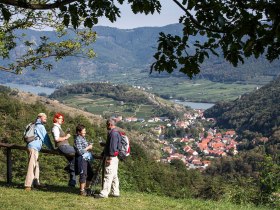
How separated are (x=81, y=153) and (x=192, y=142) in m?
135

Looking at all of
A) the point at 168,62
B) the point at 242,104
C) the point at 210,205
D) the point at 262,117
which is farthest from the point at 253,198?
the point at 242,104

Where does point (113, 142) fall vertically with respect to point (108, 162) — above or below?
above

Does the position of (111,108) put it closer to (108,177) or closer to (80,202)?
(108,177)

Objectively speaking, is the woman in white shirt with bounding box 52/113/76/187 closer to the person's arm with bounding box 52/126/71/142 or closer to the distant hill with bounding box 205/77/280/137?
the person's arm with bounding box 52/126/71/142

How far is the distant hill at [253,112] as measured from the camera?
13382 centimetres

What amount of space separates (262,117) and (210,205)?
134334 mm

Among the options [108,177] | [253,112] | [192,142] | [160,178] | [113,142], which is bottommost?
[192,142]

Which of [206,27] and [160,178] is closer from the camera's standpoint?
[206,27]

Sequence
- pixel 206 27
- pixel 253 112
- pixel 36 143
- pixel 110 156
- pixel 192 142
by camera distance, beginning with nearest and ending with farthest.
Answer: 1. pixel 206 27
2. pixel 110 156
3. pixel 36 143
4. pixel 192 142
5. pixel 253 112

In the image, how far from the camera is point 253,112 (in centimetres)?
15525

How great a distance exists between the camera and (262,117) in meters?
Answer: 137

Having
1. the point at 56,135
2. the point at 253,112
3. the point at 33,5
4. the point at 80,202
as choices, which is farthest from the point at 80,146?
the point at 253,112

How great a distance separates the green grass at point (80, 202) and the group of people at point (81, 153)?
11.3 inches

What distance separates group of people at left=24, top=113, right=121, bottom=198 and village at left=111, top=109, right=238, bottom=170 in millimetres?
89278
